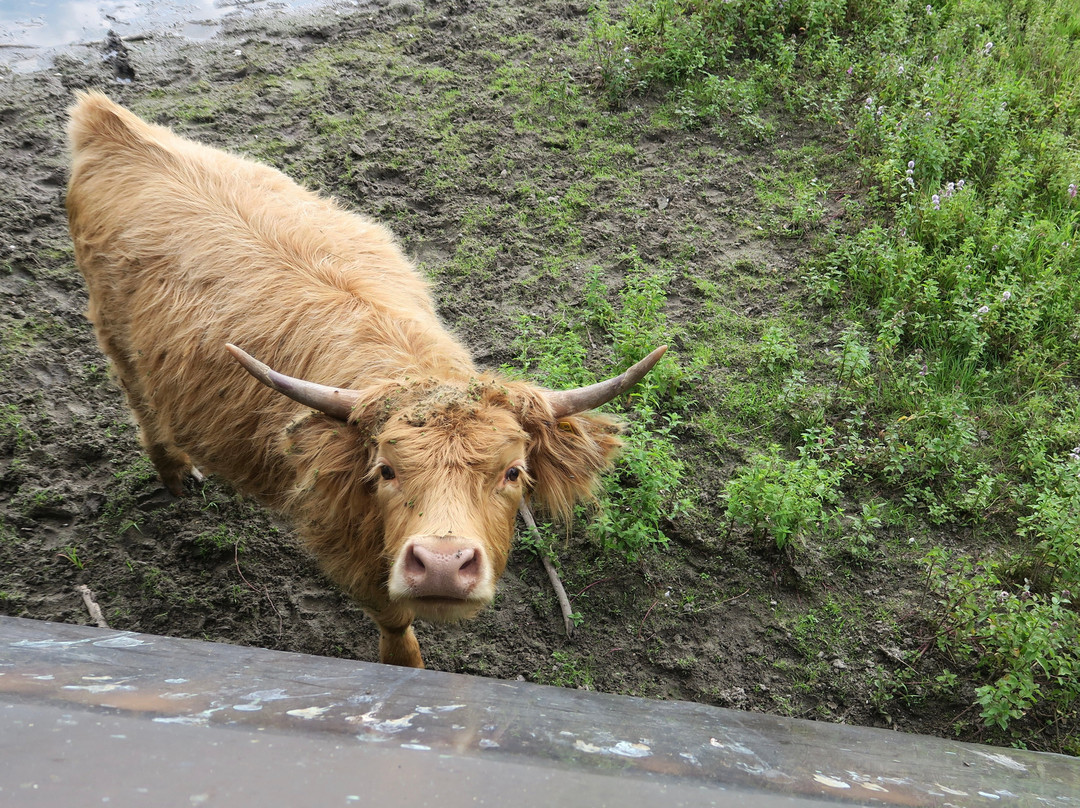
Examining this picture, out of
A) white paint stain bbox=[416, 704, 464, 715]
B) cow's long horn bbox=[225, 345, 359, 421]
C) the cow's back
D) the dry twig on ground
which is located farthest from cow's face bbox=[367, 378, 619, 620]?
the dry twig on ground

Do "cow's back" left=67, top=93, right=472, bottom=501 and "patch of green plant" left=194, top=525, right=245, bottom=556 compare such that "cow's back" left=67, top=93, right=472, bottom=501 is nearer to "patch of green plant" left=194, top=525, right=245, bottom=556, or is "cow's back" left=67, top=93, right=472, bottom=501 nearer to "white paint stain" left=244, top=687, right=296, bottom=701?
"patch of green plant" left=194, top=525, right=245, bottom=556

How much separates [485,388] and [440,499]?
474 millimetres

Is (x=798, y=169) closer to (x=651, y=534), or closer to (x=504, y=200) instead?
(x=504, y=200)

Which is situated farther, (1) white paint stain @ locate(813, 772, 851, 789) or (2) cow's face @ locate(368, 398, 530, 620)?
(2) cow's face @ locate(368, 398, 530, 620)

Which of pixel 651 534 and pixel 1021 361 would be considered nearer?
pixel 651 534

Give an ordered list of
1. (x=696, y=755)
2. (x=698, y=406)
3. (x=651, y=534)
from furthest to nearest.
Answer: (x=698, y=406) < (x=651, y=534) < (x=696, y=755)

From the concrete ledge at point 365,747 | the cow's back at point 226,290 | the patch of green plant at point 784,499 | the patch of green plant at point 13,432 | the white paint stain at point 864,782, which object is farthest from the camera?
the patch of green plant at point 13,432

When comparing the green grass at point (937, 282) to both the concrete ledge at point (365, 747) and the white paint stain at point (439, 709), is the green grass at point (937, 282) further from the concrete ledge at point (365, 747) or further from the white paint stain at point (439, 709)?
the white paint stain at point (439, 709)

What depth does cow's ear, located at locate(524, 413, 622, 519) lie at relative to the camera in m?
2.93

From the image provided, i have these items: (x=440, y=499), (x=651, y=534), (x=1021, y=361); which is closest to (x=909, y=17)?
(x=1021, y=361)

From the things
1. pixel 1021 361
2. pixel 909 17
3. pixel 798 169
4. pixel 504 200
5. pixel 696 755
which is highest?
pixel 909 17

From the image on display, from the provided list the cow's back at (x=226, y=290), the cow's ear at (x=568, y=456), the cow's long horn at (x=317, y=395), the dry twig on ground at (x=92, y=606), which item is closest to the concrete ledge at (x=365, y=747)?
the cow's long horn at (x=317, y=395)

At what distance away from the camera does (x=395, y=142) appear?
6359mm

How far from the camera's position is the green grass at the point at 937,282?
3.50 m
